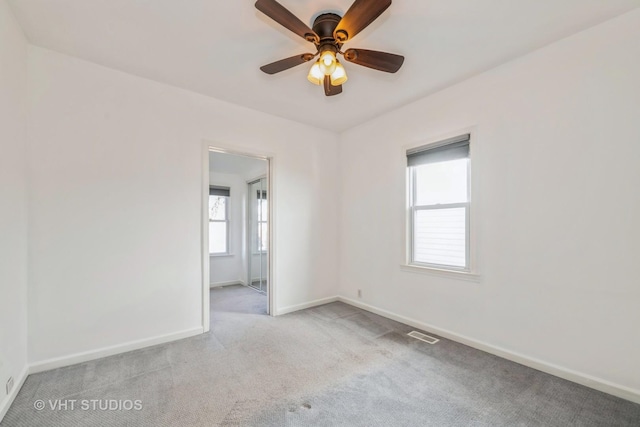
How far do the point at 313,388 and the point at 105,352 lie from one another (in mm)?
2008

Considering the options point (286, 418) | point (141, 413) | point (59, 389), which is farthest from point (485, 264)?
point (59, 389)

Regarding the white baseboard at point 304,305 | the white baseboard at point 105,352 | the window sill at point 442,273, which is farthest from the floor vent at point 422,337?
the white baseboard at point 105,352

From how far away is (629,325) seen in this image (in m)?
1.95

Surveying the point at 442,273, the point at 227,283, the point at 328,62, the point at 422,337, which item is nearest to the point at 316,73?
the point at 328,62

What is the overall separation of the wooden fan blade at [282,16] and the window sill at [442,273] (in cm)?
258

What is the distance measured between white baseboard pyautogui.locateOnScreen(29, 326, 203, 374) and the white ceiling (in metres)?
2.68

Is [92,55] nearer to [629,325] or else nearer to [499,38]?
[499,38]

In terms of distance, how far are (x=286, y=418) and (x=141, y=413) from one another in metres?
0.97

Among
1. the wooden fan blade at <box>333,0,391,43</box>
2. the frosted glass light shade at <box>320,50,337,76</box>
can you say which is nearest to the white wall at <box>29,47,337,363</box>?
the frosted glass light shade at <box>320,50,337,76</box>

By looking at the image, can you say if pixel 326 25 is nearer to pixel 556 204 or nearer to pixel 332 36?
pixel 332 36

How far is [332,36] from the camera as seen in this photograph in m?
1.92

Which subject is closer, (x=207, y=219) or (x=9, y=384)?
(x=9, y=384)

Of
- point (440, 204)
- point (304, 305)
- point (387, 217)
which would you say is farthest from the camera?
point (304, 305)

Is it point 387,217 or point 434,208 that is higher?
point 434,208
